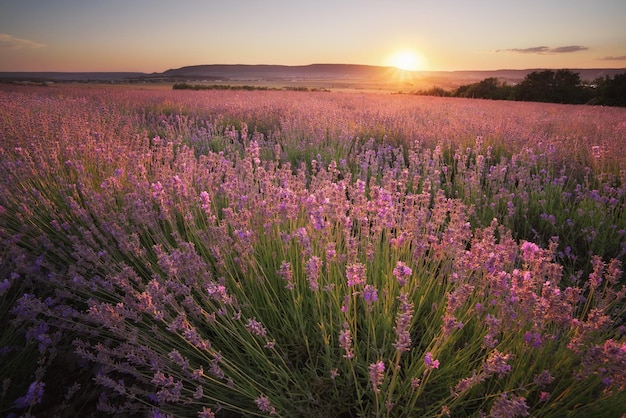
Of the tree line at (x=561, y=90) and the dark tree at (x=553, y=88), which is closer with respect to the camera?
the tree line at (x=561, y=90)

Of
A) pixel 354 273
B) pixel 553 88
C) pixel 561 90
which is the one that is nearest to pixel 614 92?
pixel 561 90

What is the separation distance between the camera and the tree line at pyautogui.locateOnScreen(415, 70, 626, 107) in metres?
21.2

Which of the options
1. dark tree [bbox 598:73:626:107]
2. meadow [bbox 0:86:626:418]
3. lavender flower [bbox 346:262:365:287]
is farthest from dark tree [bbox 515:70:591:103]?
lavender flower [bbox 346:262:365:287]

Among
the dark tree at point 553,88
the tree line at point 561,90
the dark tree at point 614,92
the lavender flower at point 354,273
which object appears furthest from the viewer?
the dark tree at point 553,88

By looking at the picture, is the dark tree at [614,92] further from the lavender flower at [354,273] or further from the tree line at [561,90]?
the lavender flower at [354,273]

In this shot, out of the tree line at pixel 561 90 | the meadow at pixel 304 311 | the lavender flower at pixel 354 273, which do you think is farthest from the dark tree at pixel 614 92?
the lavender flower at pixel 354 273

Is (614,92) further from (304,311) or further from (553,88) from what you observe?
(304,311)

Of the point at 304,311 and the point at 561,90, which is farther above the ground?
the point at 561,90

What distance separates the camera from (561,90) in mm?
23031

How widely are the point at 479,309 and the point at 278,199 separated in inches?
50.0

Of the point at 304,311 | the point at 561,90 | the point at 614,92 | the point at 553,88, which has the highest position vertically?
the point at 553,88

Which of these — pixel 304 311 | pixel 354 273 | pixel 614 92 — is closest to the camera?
pixel 354 273

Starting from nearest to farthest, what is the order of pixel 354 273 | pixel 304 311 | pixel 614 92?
pixel 354 273 → pixel 304 311 → pixel 614 92

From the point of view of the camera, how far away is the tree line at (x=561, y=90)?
21169 millimetres
